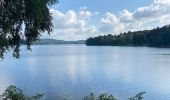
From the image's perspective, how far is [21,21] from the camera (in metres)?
8.37

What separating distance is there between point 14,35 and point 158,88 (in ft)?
88.2

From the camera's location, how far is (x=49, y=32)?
346 inches

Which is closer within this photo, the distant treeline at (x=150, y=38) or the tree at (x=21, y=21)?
the tree at (x=21, y=21)

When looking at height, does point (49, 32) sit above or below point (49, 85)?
above

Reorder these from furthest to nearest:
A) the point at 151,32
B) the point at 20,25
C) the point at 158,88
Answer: the point at 151,32 < the point at 158,88 < the point at 20,25

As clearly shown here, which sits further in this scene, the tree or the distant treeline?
the distant treeline

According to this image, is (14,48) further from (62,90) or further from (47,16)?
(62,90)

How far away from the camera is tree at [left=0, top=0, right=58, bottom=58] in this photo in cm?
796

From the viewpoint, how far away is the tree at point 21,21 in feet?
26.1

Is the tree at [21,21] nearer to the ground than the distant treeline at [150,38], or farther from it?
farther from it

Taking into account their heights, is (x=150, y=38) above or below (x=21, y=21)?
below

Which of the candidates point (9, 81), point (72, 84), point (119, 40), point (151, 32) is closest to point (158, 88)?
point (72, 84)

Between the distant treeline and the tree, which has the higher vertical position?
the tree

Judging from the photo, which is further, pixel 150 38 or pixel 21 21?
pixel 150 38
